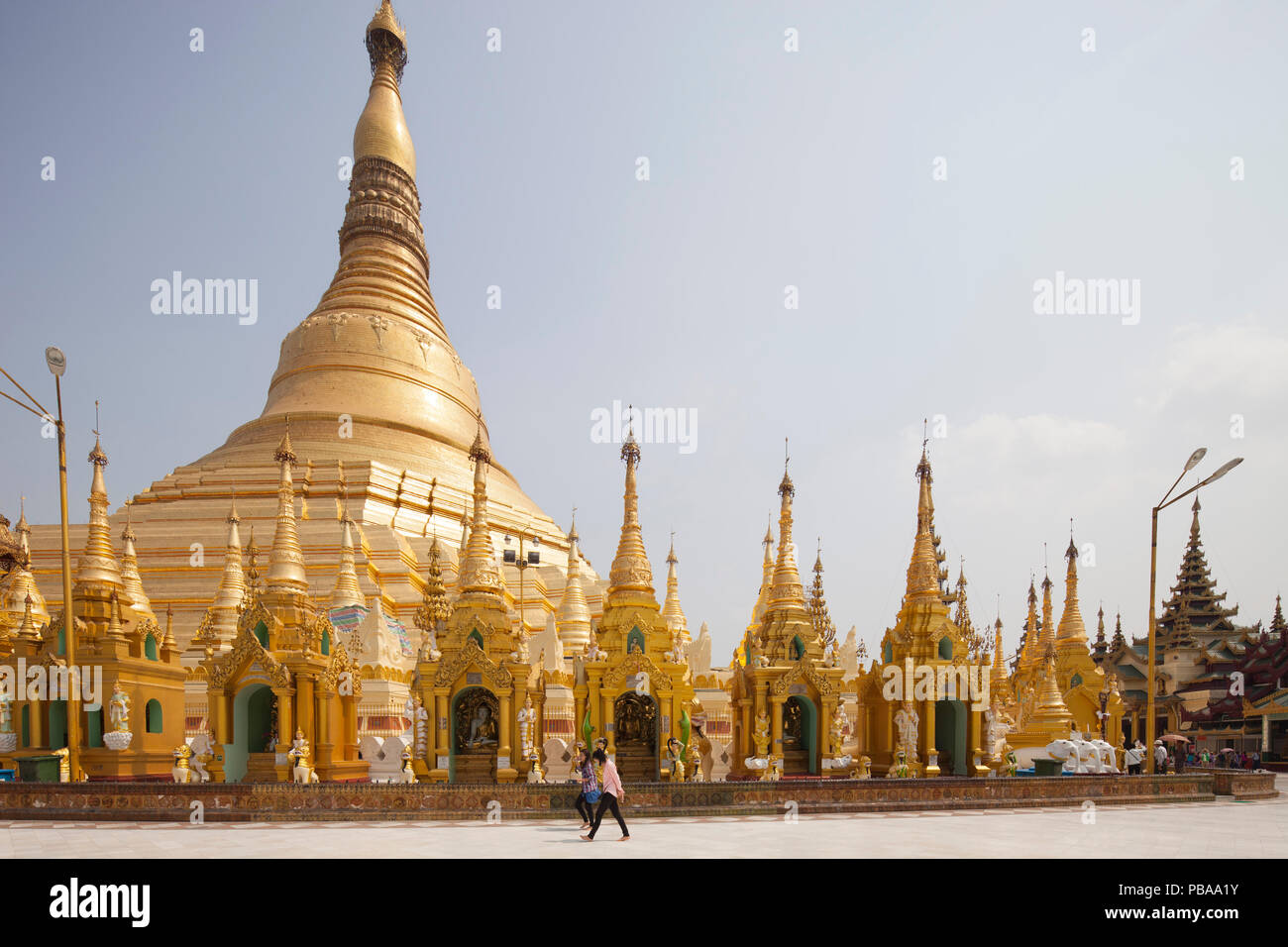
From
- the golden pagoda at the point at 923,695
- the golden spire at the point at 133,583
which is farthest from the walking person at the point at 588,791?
the golden spire at the point at 133,583

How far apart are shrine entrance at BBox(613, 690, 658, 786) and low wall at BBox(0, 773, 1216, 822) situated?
5.22 meters

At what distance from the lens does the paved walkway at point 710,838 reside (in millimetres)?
12555

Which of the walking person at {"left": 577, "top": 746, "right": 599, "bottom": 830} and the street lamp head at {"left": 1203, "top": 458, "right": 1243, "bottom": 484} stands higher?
the street lamp head at {"left": 1203, "top": 458, "right": 1243, "bottom": 484}

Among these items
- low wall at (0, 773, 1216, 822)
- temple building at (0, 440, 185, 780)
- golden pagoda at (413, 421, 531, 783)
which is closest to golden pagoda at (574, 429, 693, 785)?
golden pagoda at (413, 421, 531, 783)

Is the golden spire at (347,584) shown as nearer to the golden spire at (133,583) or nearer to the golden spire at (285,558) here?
the golden spire at (133,583)

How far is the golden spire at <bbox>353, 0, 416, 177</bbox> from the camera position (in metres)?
62.5

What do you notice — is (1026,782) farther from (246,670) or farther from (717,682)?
A: (246,670)

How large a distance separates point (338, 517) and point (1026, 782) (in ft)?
109

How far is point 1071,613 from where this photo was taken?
112 ft

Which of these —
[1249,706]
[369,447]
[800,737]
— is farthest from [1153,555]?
[369,447]

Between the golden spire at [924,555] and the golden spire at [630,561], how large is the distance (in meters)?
8.14

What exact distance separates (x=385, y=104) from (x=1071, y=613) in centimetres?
5713

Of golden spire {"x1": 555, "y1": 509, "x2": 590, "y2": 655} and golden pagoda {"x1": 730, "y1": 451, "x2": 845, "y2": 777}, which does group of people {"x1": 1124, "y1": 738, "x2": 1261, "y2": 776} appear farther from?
golden spire {"x1": 555, "y1": 509, "x2": 590, "y2": 655}

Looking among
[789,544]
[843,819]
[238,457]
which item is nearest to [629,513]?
[789,544]
